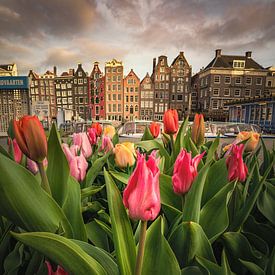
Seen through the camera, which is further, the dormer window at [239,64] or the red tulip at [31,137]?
the dormer window at [239,64]

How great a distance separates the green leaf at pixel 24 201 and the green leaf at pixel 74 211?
1.8 inches

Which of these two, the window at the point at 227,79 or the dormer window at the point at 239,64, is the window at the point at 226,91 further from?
the dormer window at the point at 239,64

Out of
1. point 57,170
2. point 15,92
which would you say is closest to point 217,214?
point 57,170

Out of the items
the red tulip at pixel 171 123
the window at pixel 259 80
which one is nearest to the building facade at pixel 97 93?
the window at pixel 259 80

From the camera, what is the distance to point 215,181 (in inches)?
19.8

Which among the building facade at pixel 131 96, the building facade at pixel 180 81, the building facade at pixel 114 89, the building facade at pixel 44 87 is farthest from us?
the building facade at pixel 44 87

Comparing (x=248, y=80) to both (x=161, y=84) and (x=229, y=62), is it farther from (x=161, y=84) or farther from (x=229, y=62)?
(x=161, y=84)

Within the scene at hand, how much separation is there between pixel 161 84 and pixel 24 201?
2522 cm

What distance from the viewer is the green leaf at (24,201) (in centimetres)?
27

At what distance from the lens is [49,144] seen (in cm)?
38

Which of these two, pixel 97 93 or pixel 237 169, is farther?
pixel 97 93

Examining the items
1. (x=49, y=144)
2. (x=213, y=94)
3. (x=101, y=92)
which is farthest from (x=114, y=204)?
(x=101, y=92)

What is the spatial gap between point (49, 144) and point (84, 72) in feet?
93.6

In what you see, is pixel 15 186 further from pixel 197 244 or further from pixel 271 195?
pixel 271 195
